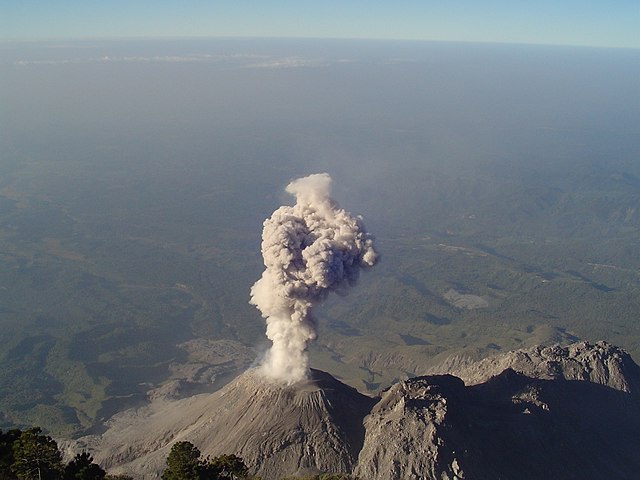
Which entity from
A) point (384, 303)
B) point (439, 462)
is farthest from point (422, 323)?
point (439, 462)

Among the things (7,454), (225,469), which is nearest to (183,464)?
(225,469)

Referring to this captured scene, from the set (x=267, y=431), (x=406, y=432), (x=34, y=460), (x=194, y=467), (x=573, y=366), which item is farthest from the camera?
(x=573, y=366)

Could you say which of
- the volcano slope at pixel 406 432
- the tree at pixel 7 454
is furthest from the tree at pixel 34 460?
the volcano slope at pixel 406 432

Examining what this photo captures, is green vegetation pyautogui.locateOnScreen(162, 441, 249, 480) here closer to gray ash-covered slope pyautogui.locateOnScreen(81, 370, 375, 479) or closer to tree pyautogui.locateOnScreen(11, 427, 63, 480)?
tree pyautogui.locateOnScreen(11, 427, 63, 480)

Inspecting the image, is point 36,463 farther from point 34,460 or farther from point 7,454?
point 7,454

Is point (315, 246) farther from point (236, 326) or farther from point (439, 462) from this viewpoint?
point (236, 326)

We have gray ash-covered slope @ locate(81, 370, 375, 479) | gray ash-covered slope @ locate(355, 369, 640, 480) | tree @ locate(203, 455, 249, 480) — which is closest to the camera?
tree @ locate(203, 455, 249, 480)

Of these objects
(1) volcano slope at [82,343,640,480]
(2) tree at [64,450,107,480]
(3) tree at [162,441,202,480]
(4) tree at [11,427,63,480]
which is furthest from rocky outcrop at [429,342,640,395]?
(4) tree at [11,427,63,480]
